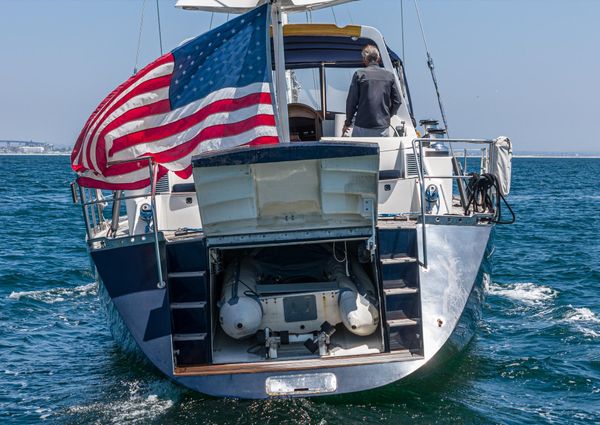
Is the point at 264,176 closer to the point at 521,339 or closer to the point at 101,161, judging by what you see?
the point at 101,161

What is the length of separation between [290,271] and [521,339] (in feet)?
11.2

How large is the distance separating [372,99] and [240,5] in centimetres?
171

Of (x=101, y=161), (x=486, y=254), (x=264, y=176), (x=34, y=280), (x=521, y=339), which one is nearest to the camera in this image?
(x=264, y=176)

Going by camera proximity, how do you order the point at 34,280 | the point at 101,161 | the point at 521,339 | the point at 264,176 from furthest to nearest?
the point at 34,280 < the point at 521,339 < the point at 101,161 < the point at 264,176

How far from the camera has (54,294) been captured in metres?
13.9

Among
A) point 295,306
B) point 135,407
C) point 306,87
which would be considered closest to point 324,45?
point 306,87

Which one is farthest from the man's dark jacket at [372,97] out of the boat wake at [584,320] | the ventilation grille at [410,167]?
the boat wake at [584,320]

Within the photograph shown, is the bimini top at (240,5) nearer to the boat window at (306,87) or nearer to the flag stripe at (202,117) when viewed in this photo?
the flag stripe at (202,117)

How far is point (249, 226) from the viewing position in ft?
24.2

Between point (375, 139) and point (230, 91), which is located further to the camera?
point (375, 139)

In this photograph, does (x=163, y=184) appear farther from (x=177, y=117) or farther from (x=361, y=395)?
(x=361, y=395)

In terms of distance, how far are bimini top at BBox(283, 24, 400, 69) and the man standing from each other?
2.59 m

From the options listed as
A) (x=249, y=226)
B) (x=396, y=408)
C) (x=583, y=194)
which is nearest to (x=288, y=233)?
(x=249, y=226)

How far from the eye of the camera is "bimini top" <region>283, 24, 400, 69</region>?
11555 millimetres
